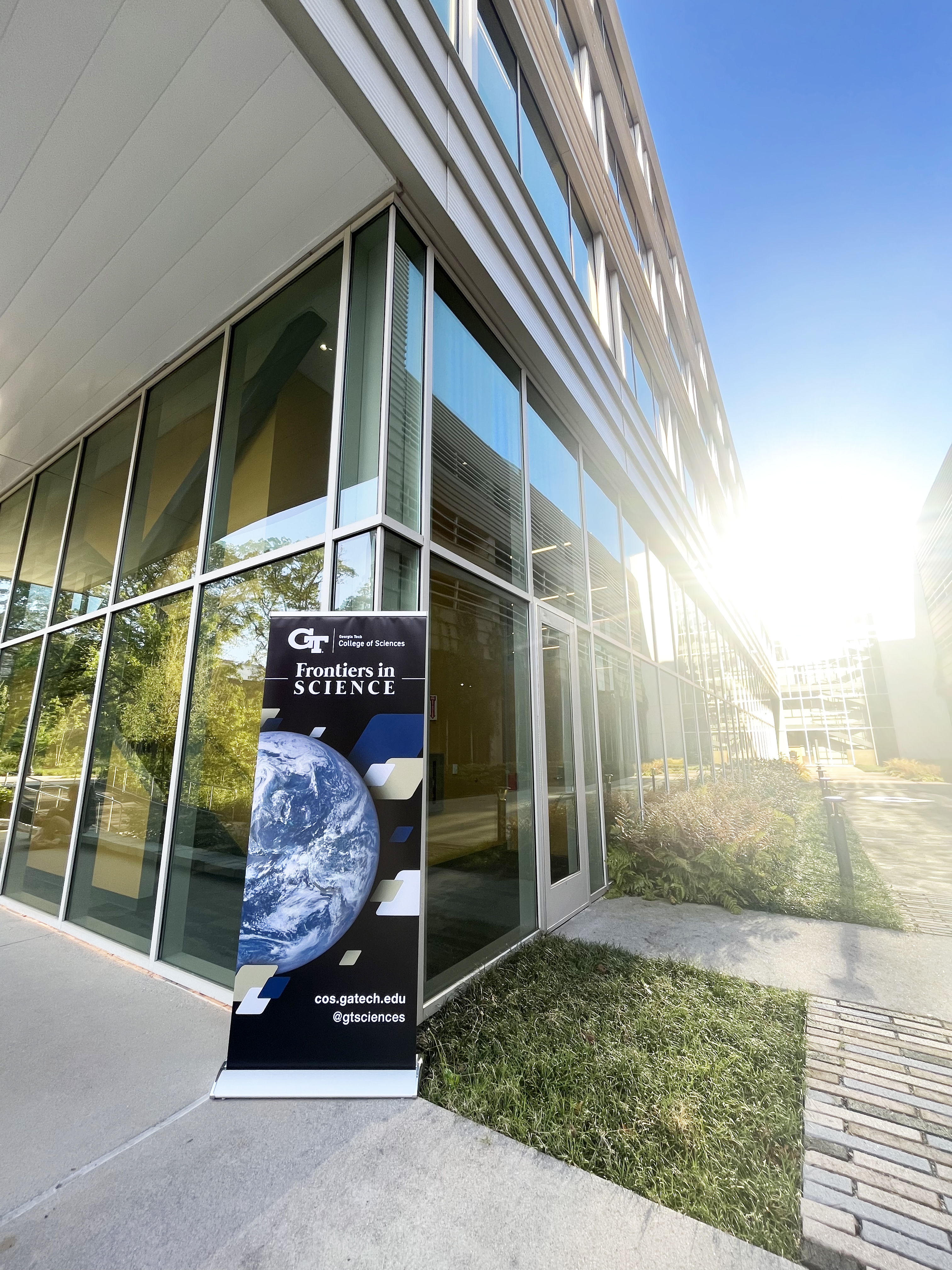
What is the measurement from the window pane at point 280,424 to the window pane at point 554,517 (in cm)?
245

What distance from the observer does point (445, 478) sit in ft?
14.6

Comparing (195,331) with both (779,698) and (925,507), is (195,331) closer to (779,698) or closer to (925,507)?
(779,698)

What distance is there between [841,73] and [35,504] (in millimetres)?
15055

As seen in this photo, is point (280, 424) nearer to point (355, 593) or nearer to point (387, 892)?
point (355, 593)

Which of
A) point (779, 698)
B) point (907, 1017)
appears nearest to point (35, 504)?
point (907, 1017)

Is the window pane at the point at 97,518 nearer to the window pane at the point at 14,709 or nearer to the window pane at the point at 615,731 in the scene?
the window pane at the point at 14,709

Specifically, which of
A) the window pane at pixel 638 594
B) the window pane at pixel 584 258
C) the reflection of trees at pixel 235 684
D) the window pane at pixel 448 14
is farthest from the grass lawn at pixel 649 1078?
→ the window pane at pixel 584 258

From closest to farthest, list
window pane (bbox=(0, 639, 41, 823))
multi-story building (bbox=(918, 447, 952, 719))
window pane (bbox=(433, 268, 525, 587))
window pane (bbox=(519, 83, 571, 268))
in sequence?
window pane (bbox=(433, 268, 525, 587))
window pane (bbox=(519, 83, 571, 268))
window pane (bbox=(0, 639, 41, 823))
multi-story building (bbox=(918, 447, 952, 719))

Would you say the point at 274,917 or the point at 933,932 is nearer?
the point at 274,917

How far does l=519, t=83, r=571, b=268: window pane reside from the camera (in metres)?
6.06

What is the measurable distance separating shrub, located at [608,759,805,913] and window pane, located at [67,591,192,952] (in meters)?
4.89

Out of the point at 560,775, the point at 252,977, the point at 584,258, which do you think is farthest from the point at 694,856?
the point at 584,258

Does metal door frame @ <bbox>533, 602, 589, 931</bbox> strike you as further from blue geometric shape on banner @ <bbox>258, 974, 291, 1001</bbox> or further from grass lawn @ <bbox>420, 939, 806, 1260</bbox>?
blue geometric shape on banner @ <bbox>258, 974, 291, 1001</bbox>

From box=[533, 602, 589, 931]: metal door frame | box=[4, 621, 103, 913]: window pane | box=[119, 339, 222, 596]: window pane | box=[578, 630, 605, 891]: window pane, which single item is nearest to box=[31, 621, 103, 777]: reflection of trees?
box=[4, 621, 103, 913]: window pane
